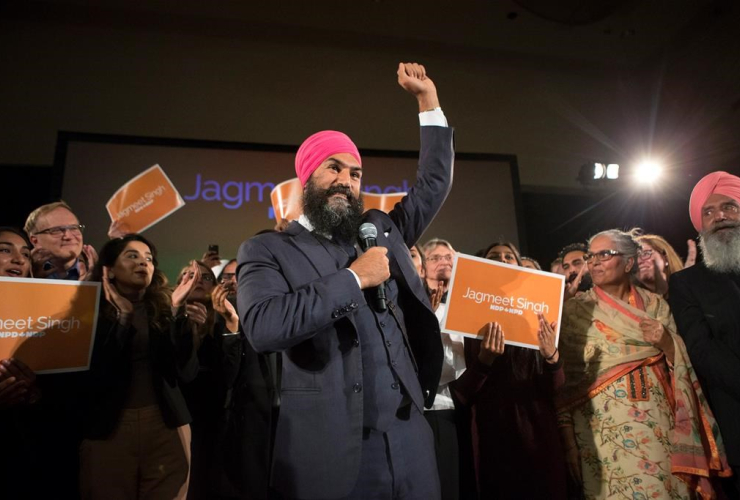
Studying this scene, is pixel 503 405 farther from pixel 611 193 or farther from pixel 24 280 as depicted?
pixel 611 193

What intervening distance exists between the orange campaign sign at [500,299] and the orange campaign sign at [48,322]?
1454 mm

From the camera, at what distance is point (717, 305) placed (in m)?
2.24

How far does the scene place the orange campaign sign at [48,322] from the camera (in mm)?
1960

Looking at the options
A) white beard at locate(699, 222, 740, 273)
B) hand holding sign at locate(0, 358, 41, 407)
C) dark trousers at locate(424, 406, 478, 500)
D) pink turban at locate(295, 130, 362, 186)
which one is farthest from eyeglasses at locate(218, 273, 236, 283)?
white beard at locate(699, 222, 740, 273)

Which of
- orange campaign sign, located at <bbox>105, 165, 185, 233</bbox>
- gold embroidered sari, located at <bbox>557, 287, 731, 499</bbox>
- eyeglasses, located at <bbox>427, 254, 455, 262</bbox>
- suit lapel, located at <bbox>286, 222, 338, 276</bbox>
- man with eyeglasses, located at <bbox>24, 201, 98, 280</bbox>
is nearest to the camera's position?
suit lapel, located at <bbox>286, 222, 338, 276</bbox>

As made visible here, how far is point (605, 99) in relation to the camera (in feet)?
21.6

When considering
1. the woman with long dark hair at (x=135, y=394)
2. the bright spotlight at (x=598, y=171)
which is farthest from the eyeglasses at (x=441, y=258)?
the bright spotlight at (x=598, y=171)

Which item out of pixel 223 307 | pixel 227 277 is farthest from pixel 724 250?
pixel 227 277

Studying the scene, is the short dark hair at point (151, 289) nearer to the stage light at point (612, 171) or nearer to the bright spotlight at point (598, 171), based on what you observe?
the bright spotlight at point (598, 171)

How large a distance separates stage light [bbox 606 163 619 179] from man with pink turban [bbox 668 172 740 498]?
11.7ft

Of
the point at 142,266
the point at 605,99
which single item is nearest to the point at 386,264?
the point at 142,266

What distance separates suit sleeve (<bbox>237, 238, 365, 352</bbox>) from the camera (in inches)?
49.9

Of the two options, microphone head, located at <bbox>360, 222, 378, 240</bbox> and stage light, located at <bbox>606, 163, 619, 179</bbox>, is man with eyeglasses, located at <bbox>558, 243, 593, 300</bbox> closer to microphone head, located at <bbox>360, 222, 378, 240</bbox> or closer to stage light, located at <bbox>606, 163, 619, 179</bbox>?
microphone head, located at <bbox>360, 222, 378, 240</bbox>

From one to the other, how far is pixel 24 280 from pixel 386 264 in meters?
1.48
